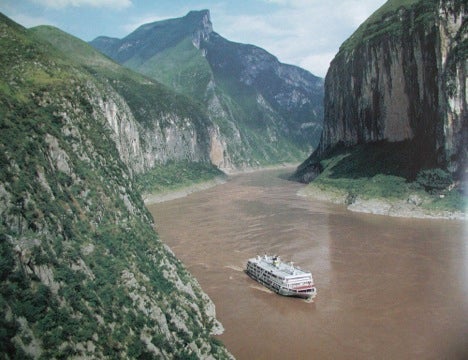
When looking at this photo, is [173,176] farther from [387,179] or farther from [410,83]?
[410,83]

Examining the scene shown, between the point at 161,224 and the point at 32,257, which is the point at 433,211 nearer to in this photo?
the point at 161,224

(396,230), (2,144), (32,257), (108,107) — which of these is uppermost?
(108,107)

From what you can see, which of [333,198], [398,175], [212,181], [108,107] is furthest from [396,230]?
[212,181]

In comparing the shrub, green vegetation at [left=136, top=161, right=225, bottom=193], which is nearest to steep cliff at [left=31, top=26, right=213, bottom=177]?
green vegetation at [left=136, top=161, right=225, bottom=193]

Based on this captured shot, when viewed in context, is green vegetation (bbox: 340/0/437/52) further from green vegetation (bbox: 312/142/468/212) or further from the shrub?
the shrub

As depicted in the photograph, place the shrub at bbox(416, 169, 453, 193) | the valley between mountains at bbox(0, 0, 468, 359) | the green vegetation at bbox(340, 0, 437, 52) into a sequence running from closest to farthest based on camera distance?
the valley between mountains at bbox(0, 0, 468, 359) < the shrub at bbox(416, 169, 453, 193) < the green vegetation at bbox(340, 0, 437, 52)

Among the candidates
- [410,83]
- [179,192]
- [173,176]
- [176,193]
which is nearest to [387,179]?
[410,83]
